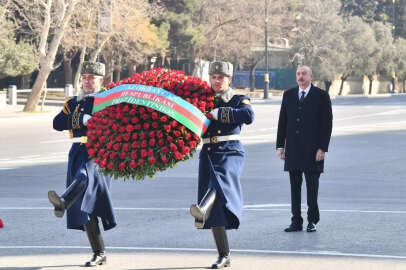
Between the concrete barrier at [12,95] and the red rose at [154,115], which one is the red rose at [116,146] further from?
the concrete barrier at [12,95]

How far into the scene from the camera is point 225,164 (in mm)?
8594

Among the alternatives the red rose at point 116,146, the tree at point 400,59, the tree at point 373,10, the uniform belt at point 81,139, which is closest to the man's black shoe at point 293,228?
the uniform belt at point 81,139

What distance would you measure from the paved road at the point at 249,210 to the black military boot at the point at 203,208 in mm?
942

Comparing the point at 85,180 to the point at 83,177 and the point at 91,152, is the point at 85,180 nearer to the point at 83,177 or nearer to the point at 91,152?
the point at 83,177

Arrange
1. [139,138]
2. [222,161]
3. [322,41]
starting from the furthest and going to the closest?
[322,41] < [222,161] < [139,138]

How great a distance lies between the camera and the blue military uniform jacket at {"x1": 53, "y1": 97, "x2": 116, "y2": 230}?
851 centimetres

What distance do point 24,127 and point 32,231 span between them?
77.0 feet

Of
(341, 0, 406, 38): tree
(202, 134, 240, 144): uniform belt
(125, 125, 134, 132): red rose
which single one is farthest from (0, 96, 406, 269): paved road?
(341, 0, 406, 38): tree

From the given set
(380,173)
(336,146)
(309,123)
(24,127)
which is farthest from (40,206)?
(24,127)

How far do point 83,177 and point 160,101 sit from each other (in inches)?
41.6

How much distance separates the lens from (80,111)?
8758 millimetres

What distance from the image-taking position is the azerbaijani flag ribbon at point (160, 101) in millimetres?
8031

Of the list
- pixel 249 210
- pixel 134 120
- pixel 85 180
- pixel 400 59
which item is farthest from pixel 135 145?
pixel 400 59

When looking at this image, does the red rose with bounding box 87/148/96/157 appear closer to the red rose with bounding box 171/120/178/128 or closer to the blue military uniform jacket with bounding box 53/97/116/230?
the blue military uniform jacket with bounding box 53/97/116/230
